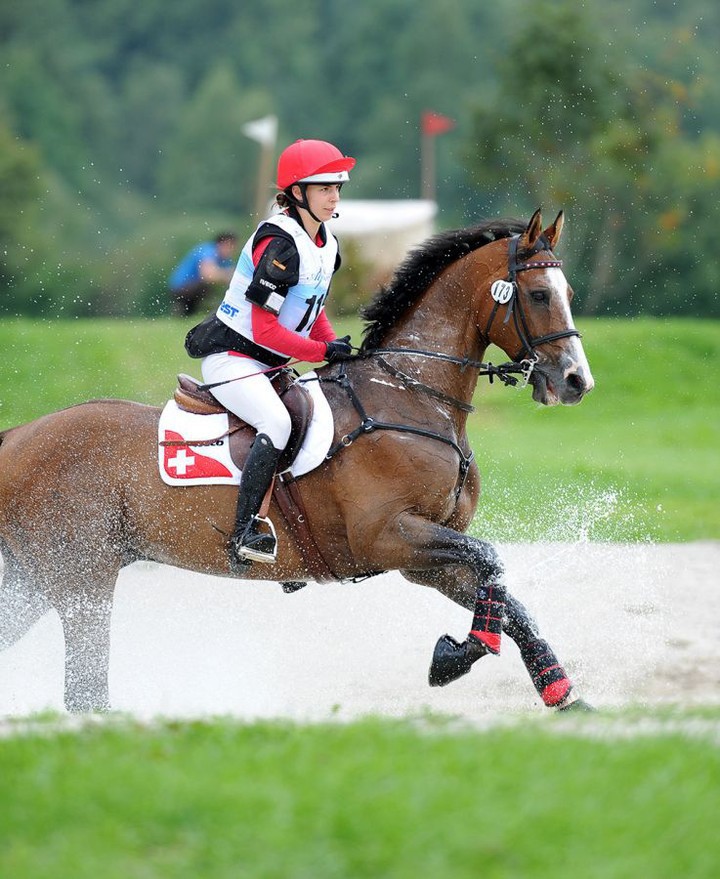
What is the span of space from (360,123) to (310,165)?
77482mm

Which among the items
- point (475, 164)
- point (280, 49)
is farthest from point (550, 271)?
point (280, 49)

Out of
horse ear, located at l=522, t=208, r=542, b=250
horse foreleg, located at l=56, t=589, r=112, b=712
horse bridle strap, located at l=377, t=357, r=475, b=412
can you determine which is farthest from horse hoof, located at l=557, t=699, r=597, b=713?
horse foreleg, located at l=56, t=589, r=112, b=712

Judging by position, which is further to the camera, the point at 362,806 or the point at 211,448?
the point at 211,448

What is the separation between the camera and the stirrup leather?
7.41 meters

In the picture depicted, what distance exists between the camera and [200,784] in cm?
462

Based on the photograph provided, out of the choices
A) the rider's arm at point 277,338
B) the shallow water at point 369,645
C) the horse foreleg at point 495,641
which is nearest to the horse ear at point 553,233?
the rider's arm at point 277,338

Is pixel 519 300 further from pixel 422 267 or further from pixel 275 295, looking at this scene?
pixel 275 295

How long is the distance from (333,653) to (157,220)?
205 feet

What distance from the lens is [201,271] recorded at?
20.4 meters

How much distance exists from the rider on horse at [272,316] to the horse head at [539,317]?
0.83 meters

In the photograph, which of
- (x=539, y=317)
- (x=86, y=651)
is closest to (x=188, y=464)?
(x=86, y=651)

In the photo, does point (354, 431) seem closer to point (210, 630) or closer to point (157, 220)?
point (210, 630)

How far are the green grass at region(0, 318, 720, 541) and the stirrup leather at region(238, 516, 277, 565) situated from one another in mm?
5551

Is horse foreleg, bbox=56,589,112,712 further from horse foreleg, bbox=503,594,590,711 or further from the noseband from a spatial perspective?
the noseband
